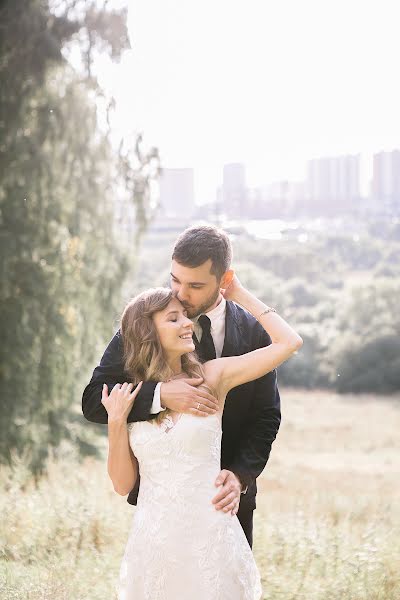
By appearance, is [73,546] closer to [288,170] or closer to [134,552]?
[134,552]

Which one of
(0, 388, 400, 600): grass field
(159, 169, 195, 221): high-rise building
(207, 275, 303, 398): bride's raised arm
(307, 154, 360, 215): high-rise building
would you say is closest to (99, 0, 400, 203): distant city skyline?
(307, 154, 360, 215): high-rise building

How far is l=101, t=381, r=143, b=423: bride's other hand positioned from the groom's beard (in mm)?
281

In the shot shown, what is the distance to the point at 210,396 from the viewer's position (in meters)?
2.17

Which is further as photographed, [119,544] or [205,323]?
[119,544]

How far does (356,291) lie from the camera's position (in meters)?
38.8

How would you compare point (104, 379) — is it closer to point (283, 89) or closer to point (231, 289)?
point (231, 289)

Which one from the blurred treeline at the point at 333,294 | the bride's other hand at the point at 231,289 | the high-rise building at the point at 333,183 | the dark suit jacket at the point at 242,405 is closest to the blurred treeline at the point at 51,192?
the dark suit jacket at the point at 242,405

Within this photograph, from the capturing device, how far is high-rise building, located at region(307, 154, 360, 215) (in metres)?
41.6

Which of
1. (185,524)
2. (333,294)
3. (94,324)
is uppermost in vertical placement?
(185,524)

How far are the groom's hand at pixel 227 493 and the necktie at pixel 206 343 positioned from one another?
0.40 m

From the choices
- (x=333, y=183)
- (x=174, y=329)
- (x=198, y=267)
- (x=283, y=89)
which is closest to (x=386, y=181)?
(x=333, y=183)

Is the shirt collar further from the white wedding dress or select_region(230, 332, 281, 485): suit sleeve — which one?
the white wedding dress

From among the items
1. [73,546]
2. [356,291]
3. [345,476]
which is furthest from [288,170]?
[73,546]

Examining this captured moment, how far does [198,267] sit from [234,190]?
3745 cm
